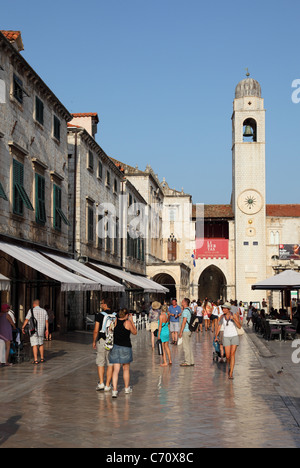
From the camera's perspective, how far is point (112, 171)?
34.0 m

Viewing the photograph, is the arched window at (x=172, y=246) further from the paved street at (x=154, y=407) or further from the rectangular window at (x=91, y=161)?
the paved street at (x=154, y=407)

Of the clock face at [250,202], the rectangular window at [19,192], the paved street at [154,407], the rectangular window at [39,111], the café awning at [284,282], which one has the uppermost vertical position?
the clock face at [250,202]

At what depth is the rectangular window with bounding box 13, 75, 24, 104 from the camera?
18203mm

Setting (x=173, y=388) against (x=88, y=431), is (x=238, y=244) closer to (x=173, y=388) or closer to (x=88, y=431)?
(x=173, y=388)

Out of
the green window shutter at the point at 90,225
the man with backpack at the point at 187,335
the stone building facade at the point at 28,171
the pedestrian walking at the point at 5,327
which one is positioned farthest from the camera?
the green window shutter at the point at 90,225

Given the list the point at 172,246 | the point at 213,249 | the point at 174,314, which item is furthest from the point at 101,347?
the point at 213,249

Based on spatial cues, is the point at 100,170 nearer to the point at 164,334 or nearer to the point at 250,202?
the point at 164,334

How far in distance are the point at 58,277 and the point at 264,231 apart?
48593mm

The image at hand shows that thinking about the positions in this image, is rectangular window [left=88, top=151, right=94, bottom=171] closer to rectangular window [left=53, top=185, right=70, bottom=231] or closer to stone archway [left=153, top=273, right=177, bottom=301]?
rectangular window [left=53, top=185, right=70, bottom=231]

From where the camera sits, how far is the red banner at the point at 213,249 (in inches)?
2467

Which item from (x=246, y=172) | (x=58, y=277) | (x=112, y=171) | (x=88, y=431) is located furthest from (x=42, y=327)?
(x=246, y=172)

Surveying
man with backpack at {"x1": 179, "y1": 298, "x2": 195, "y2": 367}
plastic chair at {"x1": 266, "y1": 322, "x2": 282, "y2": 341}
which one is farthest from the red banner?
man with backpack at {"x1": 179, "y1": 298, "x2": 195, "y2": 367}

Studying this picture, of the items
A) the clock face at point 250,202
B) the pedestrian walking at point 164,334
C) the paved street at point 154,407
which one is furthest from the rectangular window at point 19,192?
the clock face at point 250,202

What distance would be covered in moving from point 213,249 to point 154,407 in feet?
179
